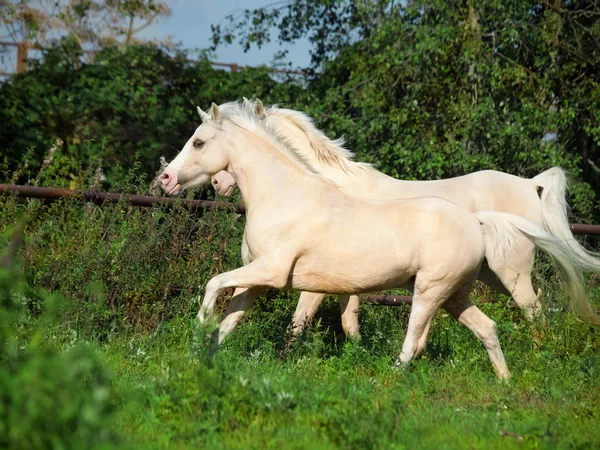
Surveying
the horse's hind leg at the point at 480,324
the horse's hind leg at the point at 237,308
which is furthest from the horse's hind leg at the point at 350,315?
the horse's hind leg at the point at 237,308

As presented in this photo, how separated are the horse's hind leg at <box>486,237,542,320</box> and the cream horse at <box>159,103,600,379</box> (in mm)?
1175

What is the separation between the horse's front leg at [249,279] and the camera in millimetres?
5633

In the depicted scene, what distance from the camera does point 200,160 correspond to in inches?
244

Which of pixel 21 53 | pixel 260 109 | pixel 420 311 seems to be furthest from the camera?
pixel 21 53

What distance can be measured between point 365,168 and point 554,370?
2458mm

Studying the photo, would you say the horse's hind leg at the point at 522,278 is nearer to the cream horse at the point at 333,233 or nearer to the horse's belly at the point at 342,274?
the cream horse at the point at 333,233

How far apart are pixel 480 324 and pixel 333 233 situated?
1398mm

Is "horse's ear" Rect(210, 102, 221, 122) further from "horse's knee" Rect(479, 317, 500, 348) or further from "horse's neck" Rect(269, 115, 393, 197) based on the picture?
"horse's knee" Rect(479, 317, 500, 348)

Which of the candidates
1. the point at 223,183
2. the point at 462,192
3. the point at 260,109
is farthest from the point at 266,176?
the point at 462,192

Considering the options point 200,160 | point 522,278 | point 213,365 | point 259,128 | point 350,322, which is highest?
point 259,128

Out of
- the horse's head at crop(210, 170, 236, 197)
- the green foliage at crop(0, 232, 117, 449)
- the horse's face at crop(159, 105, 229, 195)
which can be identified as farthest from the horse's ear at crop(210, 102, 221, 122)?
the green foliage at crop(0, 232, 117, 449)

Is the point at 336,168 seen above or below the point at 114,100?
below

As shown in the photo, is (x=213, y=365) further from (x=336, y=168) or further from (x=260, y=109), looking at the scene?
(x=260, y=109)

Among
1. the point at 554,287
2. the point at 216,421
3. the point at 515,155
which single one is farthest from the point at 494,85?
the point at 216,421
